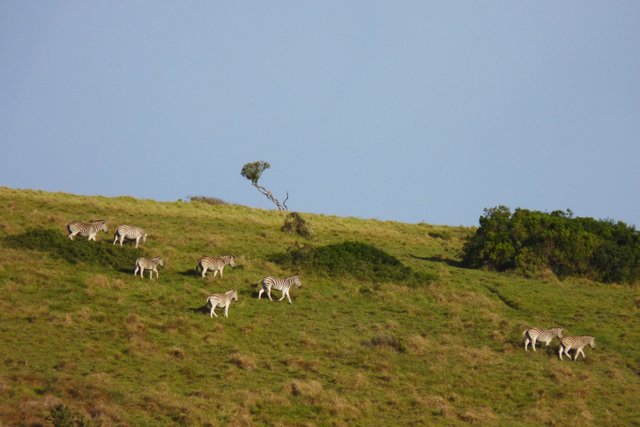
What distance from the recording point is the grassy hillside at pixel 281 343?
28984 millimetres

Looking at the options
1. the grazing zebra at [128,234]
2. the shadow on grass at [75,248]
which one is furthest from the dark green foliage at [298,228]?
the shadow on grass at [75,248]

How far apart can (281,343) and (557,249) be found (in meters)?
30.0

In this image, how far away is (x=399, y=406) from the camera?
3084 centimetres

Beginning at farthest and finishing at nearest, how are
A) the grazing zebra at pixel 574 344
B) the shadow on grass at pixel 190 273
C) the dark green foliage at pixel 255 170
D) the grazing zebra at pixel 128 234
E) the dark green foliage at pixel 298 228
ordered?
the dark green foliage at pixel 255 170 < the dark green foliage at pixel 298 228 < the grazing zebra at pixel 128 234 < the shadow on grass at pixel 190 273 < the grazing zebra at pixel 574 344

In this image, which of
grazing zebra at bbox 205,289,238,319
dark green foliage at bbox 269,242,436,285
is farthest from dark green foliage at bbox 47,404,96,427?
dark green foliage at bbox 269,242,436,285

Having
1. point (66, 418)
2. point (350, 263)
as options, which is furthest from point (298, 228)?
point (66, 418)

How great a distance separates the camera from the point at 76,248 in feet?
147

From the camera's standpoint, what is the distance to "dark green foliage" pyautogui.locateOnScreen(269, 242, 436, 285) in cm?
4991

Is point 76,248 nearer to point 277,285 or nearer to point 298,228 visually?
point 277,285

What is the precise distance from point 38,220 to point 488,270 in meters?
29.0

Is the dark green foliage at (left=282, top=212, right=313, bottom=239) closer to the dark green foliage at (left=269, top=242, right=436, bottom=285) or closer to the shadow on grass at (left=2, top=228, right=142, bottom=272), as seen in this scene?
the dark green foliage at (left=269, top=242, right=436, bottom=285)

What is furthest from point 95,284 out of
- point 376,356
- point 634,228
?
point 634,228

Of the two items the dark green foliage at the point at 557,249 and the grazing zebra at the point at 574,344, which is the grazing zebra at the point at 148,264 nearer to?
the grazing zebra at the point at 574,344

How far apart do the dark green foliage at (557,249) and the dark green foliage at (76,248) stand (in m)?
25.5
